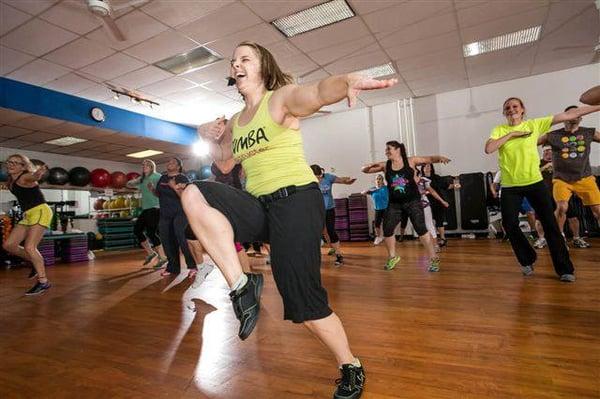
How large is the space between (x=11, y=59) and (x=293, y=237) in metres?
6.41

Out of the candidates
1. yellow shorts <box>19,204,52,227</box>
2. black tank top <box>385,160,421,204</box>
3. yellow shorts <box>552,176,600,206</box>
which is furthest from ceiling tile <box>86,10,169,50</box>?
yellow shorts <box>552,176,600,206</box>

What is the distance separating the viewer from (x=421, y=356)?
1.66 m

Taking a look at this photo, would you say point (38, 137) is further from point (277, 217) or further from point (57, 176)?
point (277, 217)

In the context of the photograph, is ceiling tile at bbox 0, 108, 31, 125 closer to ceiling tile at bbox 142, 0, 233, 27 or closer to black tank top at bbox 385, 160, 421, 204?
ceiling tile at bbox 142, 0, 233, 27

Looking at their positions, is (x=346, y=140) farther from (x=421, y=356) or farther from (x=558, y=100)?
(x=421, y=356)

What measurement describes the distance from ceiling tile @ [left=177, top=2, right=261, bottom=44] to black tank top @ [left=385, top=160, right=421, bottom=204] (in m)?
2.86

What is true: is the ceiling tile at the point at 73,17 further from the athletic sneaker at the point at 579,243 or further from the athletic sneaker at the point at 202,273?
the athletic sneaker at the point at 579,243

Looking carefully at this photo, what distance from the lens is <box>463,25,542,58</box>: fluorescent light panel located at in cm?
573

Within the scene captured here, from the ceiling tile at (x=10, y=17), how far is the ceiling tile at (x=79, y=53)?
2.18 feet

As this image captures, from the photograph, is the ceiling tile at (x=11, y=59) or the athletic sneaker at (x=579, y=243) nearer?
the athletic sneaker at (x=579, y=243)

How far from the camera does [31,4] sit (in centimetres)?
404

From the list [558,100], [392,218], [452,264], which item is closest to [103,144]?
[392,218]

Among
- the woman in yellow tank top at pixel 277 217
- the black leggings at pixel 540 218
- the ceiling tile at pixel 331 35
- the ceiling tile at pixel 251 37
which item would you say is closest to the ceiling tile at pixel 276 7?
the ceiling tile at pixel 251 37

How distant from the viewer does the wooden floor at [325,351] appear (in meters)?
1.43
